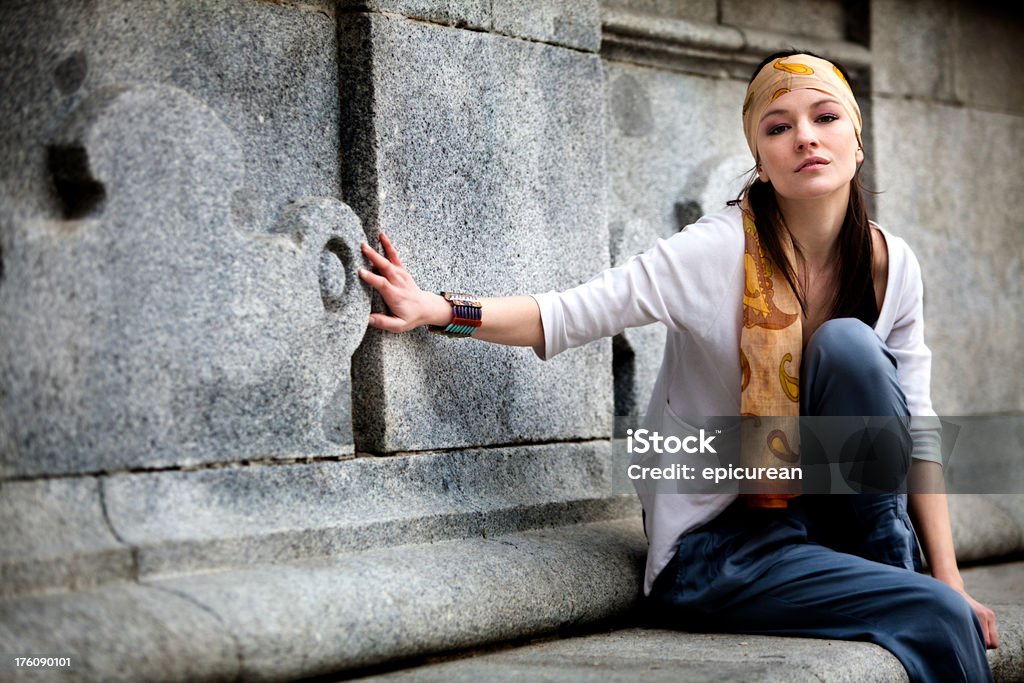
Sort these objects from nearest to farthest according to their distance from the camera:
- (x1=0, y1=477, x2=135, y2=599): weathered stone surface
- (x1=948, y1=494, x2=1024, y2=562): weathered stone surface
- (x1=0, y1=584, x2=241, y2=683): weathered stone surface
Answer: (x1=0, y1=584, x2=241, y2=683): weathered stone surface → (x1=0, y1=477, x2=135, y2=599): weathered stone surface → (x1=948, y1=494, x2=1024, y2=562): weathered stone surface

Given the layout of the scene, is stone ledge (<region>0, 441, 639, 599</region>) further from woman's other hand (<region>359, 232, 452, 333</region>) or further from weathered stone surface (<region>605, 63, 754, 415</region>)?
weathered stone surface (<region>605, 63, 754, 415</region>)

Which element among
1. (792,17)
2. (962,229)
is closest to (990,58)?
(962,229)

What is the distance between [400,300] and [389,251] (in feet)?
0.42

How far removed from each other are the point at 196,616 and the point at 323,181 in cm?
106

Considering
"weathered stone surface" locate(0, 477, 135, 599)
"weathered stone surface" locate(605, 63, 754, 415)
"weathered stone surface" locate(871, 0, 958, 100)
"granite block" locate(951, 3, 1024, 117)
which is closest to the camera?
"weathered stone surface" locate(0, 477, 135, 599)

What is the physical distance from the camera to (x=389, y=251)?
2.92 meters

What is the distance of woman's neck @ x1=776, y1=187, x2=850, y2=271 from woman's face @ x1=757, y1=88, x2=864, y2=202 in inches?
1.3

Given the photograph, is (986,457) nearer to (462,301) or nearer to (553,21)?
(553,21)

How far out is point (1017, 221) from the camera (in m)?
5.02

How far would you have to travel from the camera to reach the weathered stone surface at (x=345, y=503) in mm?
2471

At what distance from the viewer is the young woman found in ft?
9.33

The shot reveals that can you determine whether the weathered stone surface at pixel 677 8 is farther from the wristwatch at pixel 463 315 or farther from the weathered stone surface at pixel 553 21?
the wristwatch at pixel 463 315

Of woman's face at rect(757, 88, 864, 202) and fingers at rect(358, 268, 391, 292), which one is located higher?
woman's face at rect(757, 88, 864, 202)
